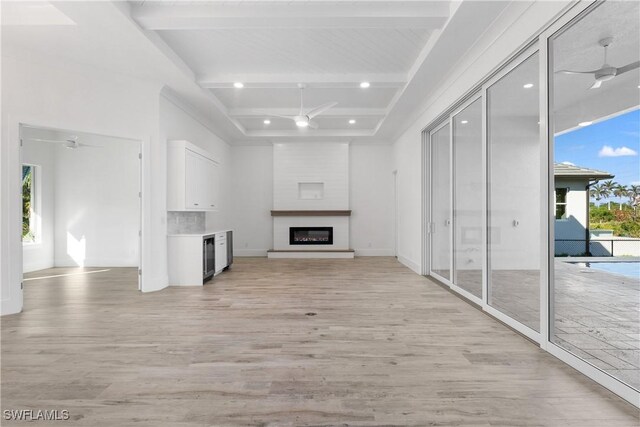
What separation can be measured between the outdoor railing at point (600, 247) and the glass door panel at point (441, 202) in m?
2.17

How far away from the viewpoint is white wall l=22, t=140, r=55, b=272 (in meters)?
6.07

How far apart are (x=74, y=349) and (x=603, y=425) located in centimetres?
368

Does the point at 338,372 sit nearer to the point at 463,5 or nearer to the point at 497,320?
the point at 497,320

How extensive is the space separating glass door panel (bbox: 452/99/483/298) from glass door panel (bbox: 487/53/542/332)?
0.27m

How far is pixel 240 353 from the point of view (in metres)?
2.47

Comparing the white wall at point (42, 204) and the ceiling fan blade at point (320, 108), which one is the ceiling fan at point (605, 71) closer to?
the ceiling fan blade at point (320, 108)

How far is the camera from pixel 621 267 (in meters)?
2.03

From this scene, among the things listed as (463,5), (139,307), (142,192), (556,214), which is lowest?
(139,307)

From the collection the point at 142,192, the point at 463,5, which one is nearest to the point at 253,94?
the point at 142,192

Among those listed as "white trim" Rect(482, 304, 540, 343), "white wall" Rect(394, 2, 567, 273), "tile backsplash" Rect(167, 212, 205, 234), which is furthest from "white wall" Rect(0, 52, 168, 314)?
"white trim" Rect(482, 304, 540, 343)

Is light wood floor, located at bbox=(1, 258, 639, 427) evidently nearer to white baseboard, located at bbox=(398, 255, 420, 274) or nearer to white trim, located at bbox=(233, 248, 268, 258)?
white baseboard, located at bbox=(398, 255, 420, 274)

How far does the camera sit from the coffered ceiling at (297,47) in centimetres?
310

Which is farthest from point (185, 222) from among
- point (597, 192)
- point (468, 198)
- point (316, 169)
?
point (597, 192)

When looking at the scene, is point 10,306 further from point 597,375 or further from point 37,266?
point 597,375
